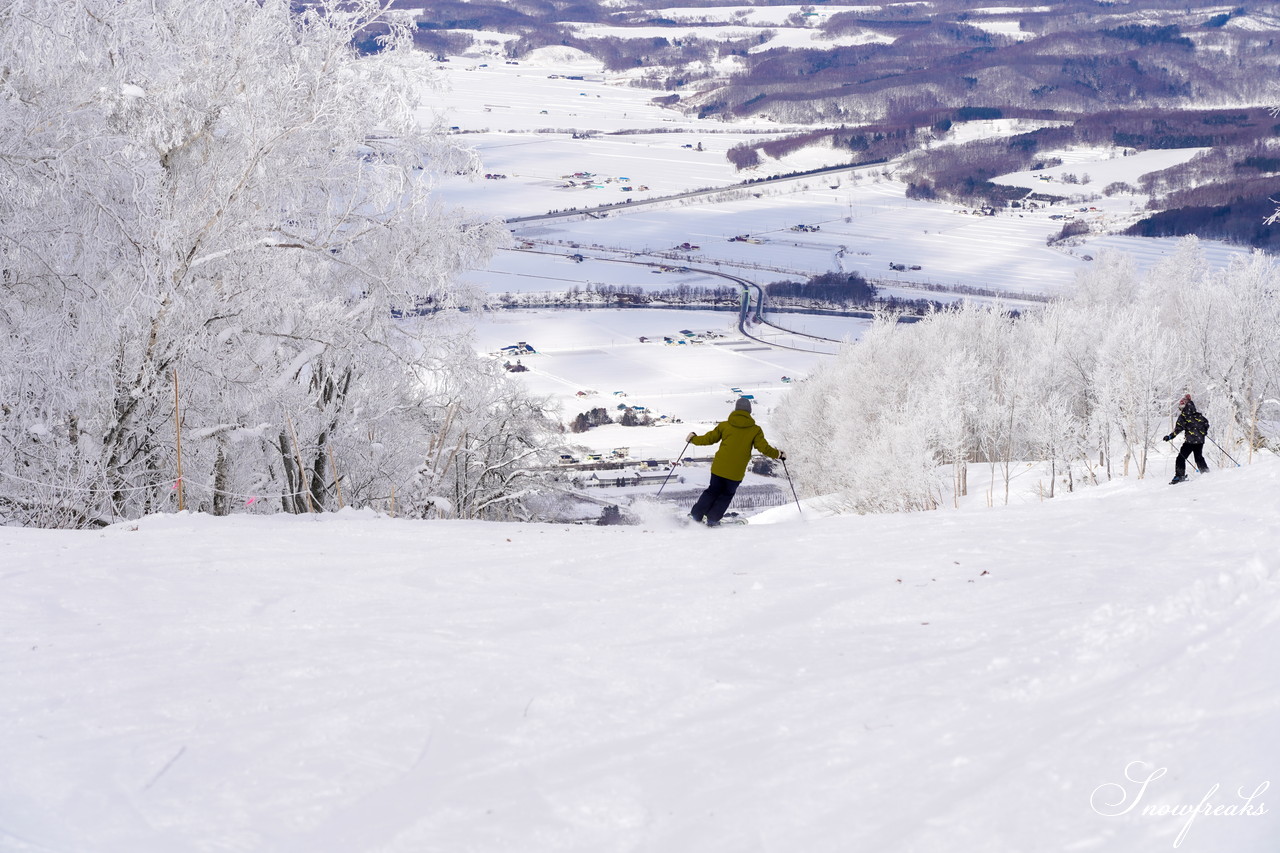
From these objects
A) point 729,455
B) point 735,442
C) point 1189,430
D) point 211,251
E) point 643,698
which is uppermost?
point 211,251

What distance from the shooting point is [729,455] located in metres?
10.7

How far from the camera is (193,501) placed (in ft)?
50.9

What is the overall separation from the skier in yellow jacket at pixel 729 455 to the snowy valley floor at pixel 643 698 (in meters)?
2.10

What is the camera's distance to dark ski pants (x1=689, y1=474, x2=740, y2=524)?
35.2 ft

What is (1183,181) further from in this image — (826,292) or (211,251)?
(211,251)

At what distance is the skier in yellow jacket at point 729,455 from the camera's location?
1066cm

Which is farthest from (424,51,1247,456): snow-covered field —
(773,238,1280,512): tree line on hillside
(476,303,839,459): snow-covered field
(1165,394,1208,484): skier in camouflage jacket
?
(1165,394,1208,484): skier in camouflage jacket

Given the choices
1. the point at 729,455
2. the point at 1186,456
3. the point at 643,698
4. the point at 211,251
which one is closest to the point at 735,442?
the point at 729,455

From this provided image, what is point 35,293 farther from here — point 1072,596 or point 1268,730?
point 1268,730

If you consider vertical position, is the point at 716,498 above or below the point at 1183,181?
below

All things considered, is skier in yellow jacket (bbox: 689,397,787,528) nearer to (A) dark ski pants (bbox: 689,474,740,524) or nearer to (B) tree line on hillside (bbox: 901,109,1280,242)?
(A) dark ski pants (bbox: 689,474,740,524)

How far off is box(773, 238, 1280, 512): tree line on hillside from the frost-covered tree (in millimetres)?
17665

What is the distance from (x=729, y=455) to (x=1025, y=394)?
124 feet

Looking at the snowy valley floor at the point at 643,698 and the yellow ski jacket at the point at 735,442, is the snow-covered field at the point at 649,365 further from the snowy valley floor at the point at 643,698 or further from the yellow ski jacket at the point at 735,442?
the snowy valley floor at the point at 643,698
